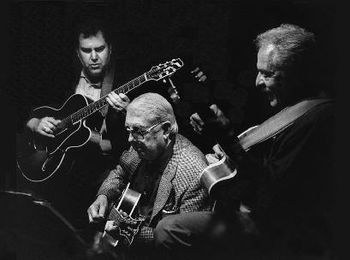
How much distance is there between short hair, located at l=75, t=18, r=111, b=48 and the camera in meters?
7.84

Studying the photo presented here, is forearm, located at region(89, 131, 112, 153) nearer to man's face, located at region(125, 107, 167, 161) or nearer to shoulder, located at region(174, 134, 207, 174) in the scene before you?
man's face, located at region(125, 107, 167, 161)

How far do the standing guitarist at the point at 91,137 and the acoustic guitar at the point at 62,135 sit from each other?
5 cm

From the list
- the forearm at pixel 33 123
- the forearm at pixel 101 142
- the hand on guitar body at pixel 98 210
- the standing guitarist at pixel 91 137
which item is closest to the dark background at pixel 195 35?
the standing guitarist at pixel 91 137

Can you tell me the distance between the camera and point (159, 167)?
766cm

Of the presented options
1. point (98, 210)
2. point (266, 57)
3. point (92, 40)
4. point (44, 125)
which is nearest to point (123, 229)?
point (98, 210)

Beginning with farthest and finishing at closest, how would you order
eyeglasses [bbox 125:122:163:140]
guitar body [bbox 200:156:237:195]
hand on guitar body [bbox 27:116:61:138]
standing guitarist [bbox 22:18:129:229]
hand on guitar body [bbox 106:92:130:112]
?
hand on guitar body [bbox 27:116:61:138]
standing guitarist [bbox 22:18:129:229]
hand on guitar body [bbox 106:92:130:112]
eyeglasses [bbox 125:122:163:140]
guitar body [bbox 200:156:237:195]

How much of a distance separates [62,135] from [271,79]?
6.22 feet

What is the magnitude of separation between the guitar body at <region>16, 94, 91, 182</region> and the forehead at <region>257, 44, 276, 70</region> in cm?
155

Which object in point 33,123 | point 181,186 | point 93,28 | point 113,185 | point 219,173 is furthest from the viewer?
point 33,123

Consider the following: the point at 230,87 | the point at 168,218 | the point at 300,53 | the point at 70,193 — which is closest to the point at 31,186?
the point at 70,193

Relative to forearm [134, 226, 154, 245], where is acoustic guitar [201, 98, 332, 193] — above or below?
above

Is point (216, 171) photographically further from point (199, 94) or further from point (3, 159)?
point (3, 159)

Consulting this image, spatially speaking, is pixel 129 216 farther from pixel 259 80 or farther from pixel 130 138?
pixel 259 80

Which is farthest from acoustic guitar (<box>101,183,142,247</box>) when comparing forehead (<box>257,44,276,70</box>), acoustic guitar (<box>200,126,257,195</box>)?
forehead (<box>257,44,276,70</box>)
